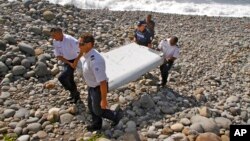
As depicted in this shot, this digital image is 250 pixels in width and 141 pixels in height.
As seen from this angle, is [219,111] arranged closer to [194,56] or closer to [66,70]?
[66,70]

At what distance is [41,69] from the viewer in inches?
375

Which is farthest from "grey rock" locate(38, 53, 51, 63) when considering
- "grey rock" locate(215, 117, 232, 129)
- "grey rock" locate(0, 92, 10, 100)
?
"grey rock" locate(215, 117, 232, 129)

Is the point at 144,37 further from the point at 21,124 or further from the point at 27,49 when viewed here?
the point at 21,124

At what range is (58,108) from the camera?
806 centimetres

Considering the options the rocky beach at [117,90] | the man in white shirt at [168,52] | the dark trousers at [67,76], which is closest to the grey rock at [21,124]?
the rocky beach at [117,90]

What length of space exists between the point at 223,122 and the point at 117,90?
2.75m

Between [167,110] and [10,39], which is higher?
[10,39]

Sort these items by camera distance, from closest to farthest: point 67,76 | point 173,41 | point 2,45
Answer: point 67,76 < point 173,41 < point 2,45

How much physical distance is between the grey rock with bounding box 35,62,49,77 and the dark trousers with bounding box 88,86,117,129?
292 cm

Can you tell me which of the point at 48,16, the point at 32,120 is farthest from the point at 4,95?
the point at 48,16

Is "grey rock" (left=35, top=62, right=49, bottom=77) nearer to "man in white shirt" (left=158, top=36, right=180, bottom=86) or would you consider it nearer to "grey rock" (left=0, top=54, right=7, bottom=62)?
"grey rock" (left=0, top=54, right=7, bottom=62)

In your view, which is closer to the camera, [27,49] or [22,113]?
[22,113]

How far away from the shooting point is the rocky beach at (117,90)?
716cm

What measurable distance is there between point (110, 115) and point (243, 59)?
8.27m
